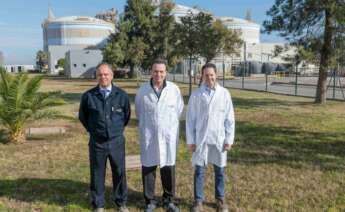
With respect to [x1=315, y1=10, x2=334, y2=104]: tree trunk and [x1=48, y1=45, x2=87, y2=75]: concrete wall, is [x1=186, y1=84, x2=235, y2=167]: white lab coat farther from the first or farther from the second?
[x1=48, y1=45, x2=87, y2=75]: concrete wall

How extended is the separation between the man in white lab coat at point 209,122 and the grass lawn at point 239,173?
72cm

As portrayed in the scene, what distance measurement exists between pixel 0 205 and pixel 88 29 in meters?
86.9

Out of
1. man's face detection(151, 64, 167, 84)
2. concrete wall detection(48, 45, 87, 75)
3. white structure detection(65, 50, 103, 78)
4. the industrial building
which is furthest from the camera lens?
concrete wall detection(48, 45, 87, 75)

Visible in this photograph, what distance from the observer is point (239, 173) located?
623 cm

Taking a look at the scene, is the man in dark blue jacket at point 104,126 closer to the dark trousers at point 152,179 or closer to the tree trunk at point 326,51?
the dark trousers at point 152,179

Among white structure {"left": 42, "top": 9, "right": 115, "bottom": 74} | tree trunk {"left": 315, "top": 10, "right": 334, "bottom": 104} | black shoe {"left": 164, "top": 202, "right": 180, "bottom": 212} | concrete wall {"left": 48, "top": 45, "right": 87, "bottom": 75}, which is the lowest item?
black shoe {"left": 164, "top": 202, "right": 180, "bottom": 212}

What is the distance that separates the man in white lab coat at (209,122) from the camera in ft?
14.5

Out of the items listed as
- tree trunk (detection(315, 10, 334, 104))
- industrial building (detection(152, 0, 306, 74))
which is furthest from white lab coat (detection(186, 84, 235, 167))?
industrial building (detection(152, 0, 306, 74))

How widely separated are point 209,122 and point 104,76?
50.5 inches

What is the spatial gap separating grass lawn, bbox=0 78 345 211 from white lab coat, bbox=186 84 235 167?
784 millimetres

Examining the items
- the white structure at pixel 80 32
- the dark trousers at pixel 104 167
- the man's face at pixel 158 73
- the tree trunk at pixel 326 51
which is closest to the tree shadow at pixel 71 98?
the tree trunk at pixel 326 51

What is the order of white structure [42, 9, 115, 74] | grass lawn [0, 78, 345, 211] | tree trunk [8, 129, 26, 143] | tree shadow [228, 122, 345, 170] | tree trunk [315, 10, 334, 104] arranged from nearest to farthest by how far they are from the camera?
1. grass lawn [0, 78, 345, 211]
2. tree shadow [228, 122, 345, 170]
3. tree trunk [8, 129, 26, 143]
4. tree trunk [315, 10, 334, 104]
5. white structure [42, 9, 115, 74]

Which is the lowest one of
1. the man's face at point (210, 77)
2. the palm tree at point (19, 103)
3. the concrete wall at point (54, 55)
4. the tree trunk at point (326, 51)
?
the palm tree at point (19, 103)

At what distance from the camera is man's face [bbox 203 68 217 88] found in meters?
4.37
